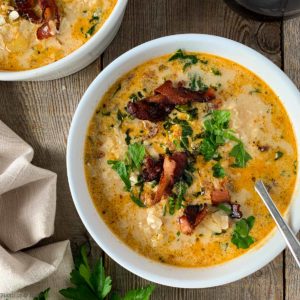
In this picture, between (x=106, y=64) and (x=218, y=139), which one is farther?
(x=106, y=64)

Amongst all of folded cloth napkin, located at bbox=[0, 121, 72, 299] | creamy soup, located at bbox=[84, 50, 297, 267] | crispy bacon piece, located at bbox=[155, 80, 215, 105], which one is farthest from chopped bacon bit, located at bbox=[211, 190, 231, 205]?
folded cloth napkin, located at bbox=[0, 121, 72, 299]

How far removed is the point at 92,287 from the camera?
2379mm

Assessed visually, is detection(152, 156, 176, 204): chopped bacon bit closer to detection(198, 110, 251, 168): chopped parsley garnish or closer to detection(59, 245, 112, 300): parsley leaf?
detection(198, 110, 251, 168): chopped parsley garnish

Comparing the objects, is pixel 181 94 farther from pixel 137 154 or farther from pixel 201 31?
pixel 201 31

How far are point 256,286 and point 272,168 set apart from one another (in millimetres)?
550

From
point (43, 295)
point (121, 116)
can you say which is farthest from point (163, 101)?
point (43, 295)

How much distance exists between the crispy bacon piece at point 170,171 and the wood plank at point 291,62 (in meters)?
0.63

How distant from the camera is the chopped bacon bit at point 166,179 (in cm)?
213

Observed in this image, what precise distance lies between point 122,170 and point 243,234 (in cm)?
48

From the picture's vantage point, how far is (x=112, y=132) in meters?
2.24

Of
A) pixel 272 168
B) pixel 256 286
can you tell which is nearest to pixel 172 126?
pixel 272 168

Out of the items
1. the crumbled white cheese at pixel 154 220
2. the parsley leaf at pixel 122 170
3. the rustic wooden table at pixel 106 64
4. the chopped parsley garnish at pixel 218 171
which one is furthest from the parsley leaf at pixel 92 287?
the chopped parsley garnish at pixel 218 171

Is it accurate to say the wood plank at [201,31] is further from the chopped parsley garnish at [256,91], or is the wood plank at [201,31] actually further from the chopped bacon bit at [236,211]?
the chopped bacon bit at [236,211]

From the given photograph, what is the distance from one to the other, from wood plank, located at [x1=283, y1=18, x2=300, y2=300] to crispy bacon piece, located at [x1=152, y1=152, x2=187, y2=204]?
63cm
